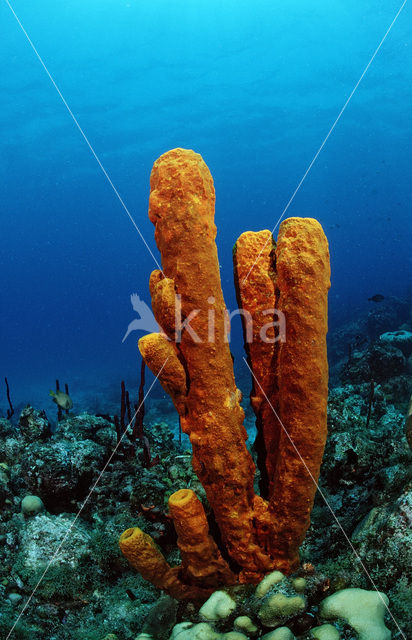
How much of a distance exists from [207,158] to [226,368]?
5582 cm

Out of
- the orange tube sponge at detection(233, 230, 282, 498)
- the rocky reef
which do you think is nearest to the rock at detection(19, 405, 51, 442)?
the rocky reef

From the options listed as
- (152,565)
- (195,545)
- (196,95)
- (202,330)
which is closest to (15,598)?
(152,565)

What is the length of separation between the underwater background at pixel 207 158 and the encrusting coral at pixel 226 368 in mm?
636

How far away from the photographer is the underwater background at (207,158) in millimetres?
3881

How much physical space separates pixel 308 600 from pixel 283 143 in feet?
170

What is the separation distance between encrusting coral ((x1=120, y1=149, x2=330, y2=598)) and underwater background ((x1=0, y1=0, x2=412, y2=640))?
0.64 meters

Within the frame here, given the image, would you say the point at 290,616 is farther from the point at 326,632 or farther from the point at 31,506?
Result: the point at 31,506

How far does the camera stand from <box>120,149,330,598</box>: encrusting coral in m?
2.35

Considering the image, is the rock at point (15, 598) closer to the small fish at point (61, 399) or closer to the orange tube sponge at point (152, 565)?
the orange tube sponge at point (152, 565)

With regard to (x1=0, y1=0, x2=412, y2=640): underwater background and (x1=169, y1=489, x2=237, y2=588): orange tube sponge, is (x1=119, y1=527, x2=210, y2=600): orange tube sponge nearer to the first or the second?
(x1=169, y1=489, x2=237, y2=588): orange tube sponge

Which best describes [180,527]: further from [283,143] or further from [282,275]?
[283,143]

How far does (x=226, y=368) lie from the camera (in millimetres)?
2482

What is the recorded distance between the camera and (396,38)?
30.0m

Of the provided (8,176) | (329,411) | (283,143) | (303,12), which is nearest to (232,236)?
(283,143)
